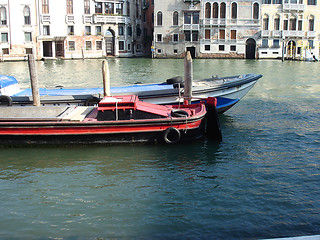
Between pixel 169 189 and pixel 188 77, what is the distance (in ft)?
14.4

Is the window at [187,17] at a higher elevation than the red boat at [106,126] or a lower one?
higher

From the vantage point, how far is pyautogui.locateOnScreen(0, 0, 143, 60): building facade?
134ft

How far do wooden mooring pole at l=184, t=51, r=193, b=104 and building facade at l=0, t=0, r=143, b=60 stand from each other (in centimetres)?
3341

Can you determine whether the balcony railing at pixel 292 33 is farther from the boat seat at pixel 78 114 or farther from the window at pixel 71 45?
the boat seat at pixel 78 114

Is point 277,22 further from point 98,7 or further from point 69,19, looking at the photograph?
point 69,19

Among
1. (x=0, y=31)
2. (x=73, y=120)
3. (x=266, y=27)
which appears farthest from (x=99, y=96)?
(x=266, y=27)

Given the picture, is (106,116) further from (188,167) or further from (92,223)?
(92,223)

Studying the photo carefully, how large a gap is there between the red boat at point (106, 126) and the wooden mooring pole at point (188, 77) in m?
1.55

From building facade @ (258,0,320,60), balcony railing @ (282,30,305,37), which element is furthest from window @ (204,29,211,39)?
balcony railing @ (282,30,305,37)

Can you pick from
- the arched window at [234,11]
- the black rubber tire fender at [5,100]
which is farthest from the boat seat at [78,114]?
the arched window at [234,11]

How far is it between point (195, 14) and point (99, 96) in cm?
3571

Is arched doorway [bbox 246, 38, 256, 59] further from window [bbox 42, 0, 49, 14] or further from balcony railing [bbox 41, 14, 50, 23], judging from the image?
window [bbox 42, 0, 49, 14]

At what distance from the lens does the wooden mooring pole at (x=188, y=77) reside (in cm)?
1055

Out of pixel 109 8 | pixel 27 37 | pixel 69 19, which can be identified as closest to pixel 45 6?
pixel 69 19
